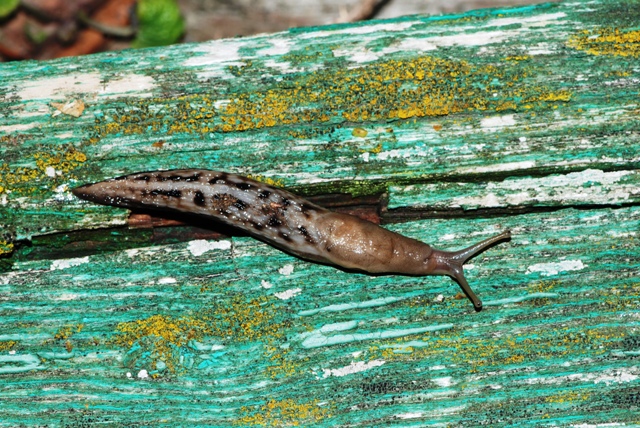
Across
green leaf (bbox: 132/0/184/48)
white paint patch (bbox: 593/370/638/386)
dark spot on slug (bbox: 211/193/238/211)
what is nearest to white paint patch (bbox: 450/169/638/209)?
white paint patch (bbox: 593/370/638/386)

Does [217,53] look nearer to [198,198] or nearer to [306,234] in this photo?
[198,198]

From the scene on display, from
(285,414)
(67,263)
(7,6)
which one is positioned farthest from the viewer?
(7,6)

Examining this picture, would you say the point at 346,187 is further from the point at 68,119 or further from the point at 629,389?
the point at 629,389

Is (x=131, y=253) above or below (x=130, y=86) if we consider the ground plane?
below

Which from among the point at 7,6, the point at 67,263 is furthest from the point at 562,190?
the point at 7,6

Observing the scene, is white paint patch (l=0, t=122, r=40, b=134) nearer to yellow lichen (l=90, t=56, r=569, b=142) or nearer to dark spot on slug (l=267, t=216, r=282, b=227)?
yellow lichen (l=90, t=56, r=569, b=142)

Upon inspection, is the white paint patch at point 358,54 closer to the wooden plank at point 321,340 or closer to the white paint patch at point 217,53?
the white paint patch at point 217,53

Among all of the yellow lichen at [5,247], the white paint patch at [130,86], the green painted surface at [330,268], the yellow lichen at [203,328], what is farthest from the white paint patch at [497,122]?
the yellow lichen at [5,247]
